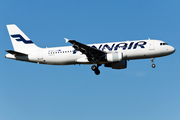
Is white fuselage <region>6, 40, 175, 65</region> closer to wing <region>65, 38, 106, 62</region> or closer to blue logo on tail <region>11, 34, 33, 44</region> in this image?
wing <region>65, 38, 106, 62</region>

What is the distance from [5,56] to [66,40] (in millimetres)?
11391

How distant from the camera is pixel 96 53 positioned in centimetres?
4272

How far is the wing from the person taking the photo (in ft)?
136

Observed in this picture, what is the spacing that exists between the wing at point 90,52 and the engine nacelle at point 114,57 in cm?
89

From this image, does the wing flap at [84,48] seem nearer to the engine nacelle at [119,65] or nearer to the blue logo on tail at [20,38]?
the engine nacelle at [119,65]

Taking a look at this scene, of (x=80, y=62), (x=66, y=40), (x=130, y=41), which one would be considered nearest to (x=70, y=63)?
(x=80, y=62)

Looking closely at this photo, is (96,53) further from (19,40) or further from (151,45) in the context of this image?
(19,40)

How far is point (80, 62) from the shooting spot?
43.7 m

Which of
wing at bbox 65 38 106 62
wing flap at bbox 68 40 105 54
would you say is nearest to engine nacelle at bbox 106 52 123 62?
wing at bbox 65 38 106 62

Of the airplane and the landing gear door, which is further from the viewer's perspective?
the landing gear door

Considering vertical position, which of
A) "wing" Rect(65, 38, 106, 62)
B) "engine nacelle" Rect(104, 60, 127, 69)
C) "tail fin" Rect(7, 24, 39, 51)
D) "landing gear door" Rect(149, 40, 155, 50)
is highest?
"tail fin" Rect(7, 24, 39, 51)

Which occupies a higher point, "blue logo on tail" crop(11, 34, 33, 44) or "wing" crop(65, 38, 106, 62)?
"blue logo on tail" crop(11, 34, 33, 44)

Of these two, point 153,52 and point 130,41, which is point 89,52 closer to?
point 130,41

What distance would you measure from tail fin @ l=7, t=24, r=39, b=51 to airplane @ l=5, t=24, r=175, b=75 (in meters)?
0.15
